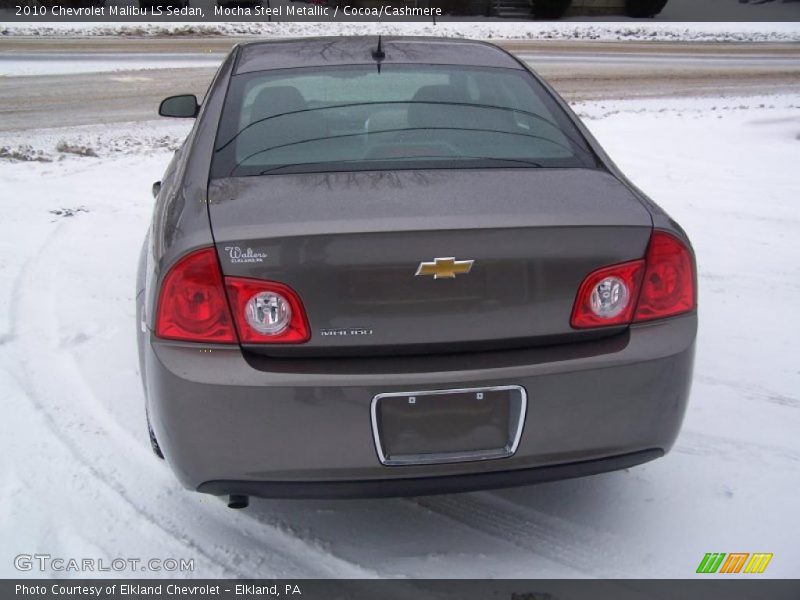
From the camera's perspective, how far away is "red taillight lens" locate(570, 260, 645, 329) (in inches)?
86.7

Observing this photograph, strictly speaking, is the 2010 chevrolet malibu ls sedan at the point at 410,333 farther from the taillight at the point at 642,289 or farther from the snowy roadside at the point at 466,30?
the snowy roadside at the point at 466,30

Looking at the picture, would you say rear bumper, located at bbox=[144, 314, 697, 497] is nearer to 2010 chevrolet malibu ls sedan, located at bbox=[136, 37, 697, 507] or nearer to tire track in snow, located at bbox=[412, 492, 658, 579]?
2010 chevrolet malibu ls sedan, located at bbox=[136, 37, 697, 507]

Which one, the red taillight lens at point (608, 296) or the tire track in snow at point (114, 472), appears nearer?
the red taillight lens at point (608, 296)

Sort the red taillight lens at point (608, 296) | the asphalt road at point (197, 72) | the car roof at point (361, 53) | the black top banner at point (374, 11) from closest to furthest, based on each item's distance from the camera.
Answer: the red taillight lens at point (608, 296) → the car roof at point (361, 53) → the asphalt road at point (197, 72) → the black top banner at point (374, 11)

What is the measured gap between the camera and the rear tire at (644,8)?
31.8 metres

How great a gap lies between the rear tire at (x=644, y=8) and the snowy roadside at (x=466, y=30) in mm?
2831

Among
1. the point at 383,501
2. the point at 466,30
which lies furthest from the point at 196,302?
the point at 466,30

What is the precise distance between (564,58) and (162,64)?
373 inches

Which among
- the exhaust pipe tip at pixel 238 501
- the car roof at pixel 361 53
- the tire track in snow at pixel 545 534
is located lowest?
the tire track in snow at pixel 545 534

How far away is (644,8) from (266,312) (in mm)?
33764

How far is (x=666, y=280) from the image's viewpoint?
2.30 metres

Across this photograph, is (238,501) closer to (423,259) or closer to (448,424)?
(448,424)

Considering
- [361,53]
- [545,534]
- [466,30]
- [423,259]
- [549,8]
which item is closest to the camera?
[423,259]

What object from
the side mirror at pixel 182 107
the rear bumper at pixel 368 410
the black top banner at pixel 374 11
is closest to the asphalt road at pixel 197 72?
the black top banner at pixel 374 11
